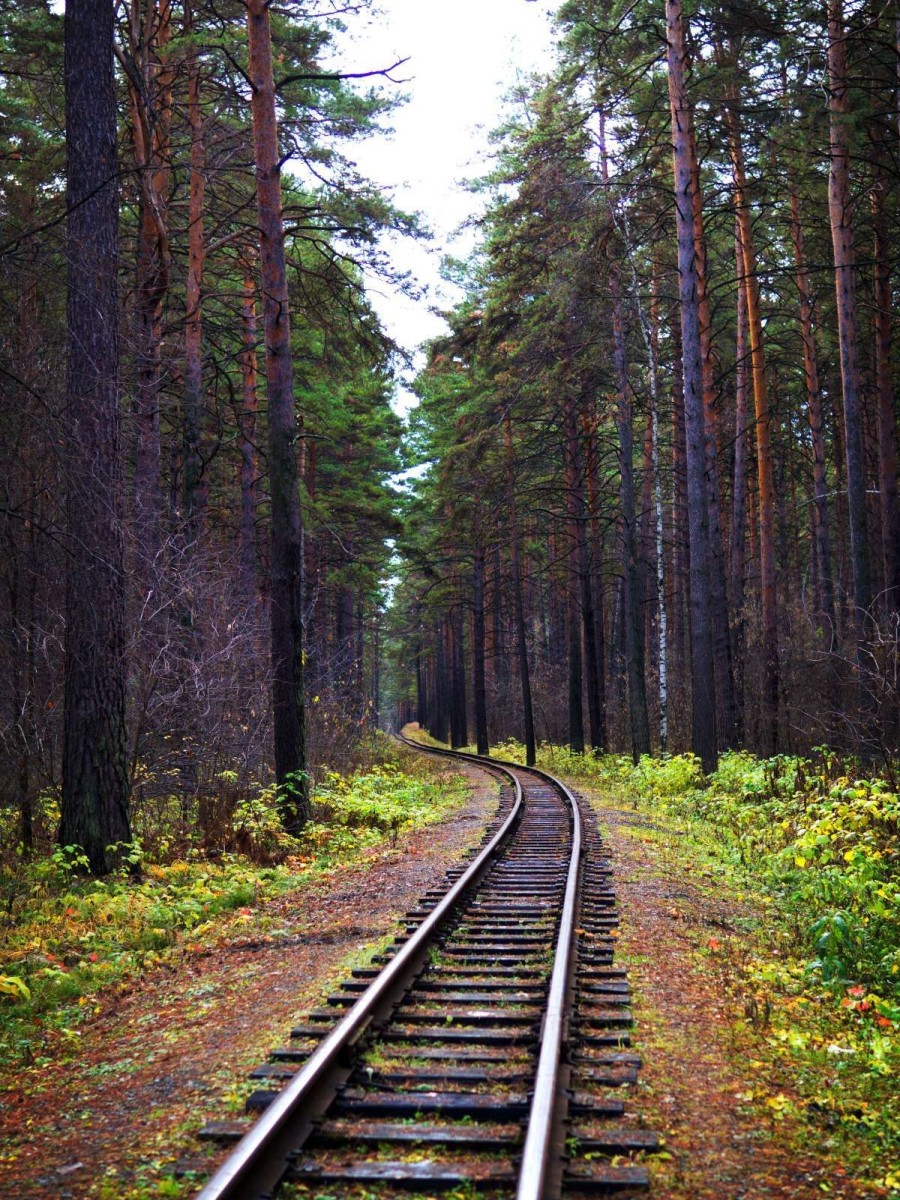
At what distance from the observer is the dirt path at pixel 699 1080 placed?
3.78 meters

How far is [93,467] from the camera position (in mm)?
9297

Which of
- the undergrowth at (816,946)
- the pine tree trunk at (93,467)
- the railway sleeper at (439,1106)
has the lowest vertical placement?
the undergrowth at (816,946)

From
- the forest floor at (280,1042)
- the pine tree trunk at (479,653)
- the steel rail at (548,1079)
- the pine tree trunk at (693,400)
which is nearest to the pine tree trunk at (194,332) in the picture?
the pine tree trunk at (693,400)

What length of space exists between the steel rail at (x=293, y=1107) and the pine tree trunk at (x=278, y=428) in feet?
22.8

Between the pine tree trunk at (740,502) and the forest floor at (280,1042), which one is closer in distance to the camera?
the forest floor at (280,1042)

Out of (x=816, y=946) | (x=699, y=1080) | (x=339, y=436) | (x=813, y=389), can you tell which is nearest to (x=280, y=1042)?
(x=699, y=1080)

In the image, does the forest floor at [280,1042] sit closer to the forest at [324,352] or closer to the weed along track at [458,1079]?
the weed along track at [458,1079]

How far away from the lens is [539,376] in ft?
82.9

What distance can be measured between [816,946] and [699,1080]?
2.58 meters

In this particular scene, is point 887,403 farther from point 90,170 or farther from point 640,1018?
point 640,1018

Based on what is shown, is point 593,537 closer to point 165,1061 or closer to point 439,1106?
point 165,1061

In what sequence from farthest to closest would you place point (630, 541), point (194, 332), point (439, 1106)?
point (630, 541)
point (194, 332)
point (439, 1106)

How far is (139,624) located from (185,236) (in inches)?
444

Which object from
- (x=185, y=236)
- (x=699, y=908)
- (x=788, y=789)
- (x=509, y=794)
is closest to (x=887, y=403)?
(x=788, y=789)
